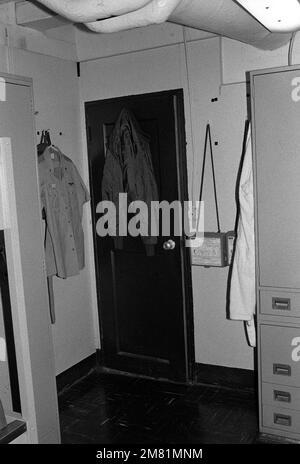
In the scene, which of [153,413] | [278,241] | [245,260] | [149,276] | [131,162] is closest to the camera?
[278,241]

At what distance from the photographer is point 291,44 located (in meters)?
3.05

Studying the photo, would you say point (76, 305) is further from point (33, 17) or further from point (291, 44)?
point (291, 44)

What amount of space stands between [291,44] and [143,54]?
3.70 ft

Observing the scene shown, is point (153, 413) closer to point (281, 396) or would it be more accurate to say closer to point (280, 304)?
point (281, 396)

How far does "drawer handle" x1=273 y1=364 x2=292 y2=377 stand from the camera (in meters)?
2.92

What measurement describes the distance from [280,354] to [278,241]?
687 millimetres

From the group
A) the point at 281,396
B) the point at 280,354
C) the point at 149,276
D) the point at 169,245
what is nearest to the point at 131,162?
the point at 169,245

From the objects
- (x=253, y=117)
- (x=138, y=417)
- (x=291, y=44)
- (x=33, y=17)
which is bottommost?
(x=138, y=417)

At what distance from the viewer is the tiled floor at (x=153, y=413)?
3.07 meters

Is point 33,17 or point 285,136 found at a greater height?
point 33,17

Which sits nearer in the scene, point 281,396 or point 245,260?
point 281,396

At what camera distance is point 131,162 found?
361cm

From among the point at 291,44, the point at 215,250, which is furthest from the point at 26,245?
the point at 291,44
